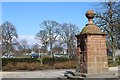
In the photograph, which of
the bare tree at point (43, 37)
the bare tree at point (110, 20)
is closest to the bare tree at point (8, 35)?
the bare tree at point (43, 37)

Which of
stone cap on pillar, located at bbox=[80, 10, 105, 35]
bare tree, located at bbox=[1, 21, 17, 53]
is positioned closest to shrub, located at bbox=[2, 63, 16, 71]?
stone cap on pillar, located at bbox=[80, 10, 105, 35]

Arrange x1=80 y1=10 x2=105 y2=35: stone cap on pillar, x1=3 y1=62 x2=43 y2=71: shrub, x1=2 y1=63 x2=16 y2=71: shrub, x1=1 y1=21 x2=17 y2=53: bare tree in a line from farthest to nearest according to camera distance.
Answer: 1. x1=1 y1=21 x2=17 y2=53: bare tree
2. x1=2 y1=63 x2=16 y2=71: shrub
3. x1=3 y1=62 x2=43 y2=71: shrub
4. x1=80 y1=10 x2=105 y2=35: stone cap on pillar

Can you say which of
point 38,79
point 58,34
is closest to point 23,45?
point 58,34

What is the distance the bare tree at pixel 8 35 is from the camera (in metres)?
64.0

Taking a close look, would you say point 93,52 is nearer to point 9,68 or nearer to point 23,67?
point 23,67

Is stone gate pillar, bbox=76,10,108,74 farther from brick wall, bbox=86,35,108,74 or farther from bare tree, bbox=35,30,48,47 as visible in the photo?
bare tree, bbox=35,30,48,47

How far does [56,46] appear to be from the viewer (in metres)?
76.9

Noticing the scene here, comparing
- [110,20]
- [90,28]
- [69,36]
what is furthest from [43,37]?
[90,28]

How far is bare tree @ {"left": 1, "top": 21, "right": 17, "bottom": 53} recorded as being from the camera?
64.0 metres

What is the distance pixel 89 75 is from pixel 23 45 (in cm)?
7255

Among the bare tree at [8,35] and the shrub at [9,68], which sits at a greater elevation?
the bare tree at [8,35]

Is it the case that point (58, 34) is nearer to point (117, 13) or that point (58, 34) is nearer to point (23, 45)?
point (23, 45)

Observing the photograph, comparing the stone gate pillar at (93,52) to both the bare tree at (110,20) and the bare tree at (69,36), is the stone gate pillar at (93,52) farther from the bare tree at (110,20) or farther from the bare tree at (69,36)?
the bare tree at (69,36)

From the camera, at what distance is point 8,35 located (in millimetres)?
65375
